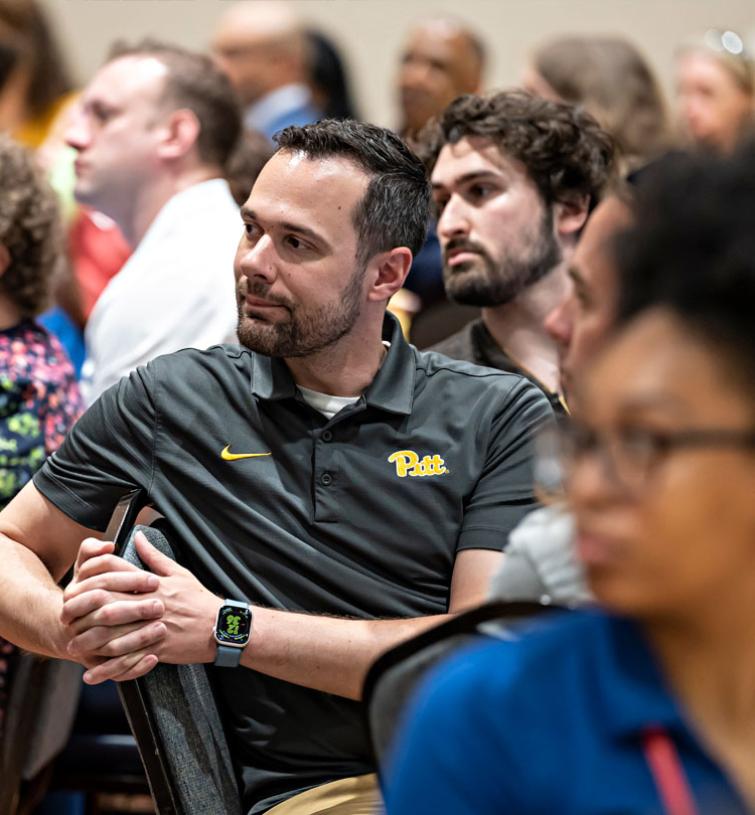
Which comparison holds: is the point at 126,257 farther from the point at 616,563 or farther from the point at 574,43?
the point at 616,563

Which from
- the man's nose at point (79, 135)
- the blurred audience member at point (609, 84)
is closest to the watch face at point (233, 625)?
the man's nose at point (79, 135)

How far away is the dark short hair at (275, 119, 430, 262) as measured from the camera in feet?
7.29

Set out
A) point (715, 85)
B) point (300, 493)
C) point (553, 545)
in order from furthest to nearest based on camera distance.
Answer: point (715, 85)
point (300, 493)
point (553, 545)

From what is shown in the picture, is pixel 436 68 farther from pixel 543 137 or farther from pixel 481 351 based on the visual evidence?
pixel 481 351

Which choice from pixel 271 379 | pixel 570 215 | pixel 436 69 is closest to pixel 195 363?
pixel 271 379

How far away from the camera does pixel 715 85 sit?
14.6 feet

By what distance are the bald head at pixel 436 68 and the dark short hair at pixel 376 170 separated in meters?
2.56

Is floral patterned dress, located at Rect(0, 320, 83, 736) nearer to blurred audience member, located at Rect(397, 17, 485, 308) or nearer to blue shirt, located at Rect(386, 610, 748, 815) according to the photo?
blue shirt, located at Rect(386, 610, 748, 815)

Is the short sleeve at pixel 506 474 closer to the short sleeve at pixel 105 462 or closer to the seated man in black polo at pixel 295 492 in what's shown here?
the seated man in black polo at pixel 295 492

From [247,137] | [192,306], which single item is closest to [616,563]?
[192,306]

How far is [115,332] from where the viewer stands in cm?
301

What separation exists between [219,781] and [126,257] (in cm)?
237

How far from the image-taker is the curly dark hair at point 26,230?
9.52 feet

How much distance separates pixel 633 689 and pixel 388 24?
5.25 metres
